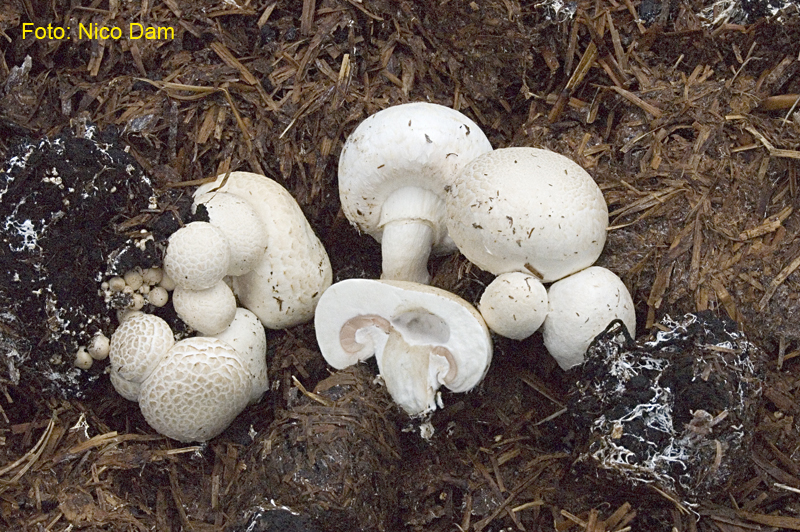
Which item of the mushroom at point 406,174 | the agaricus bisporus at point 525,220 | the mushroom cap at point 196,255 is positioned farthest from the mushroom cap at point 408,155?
the mushroom cap at point 196,255

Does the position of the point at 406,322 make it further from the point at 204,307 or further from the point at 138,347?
the point at 138,347

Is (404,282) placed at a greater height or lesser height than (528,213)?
lesser

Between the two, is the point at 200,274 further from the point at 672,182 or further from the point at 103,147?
the point at 672,182

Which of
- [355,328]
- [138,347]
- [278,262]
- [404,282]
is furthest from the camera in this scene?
[278,262]

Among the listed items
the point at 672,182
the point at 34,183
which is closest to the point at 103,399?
the point at 34,183

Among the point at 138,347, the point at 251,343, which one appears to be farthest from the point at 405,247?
the point at 138,347

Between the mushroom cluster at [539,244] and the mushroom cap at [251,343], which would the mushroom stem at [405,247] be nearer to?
the mushroom cluster at [539,244]

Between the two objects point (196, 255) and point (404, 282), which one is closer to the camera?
point (196, 255)
